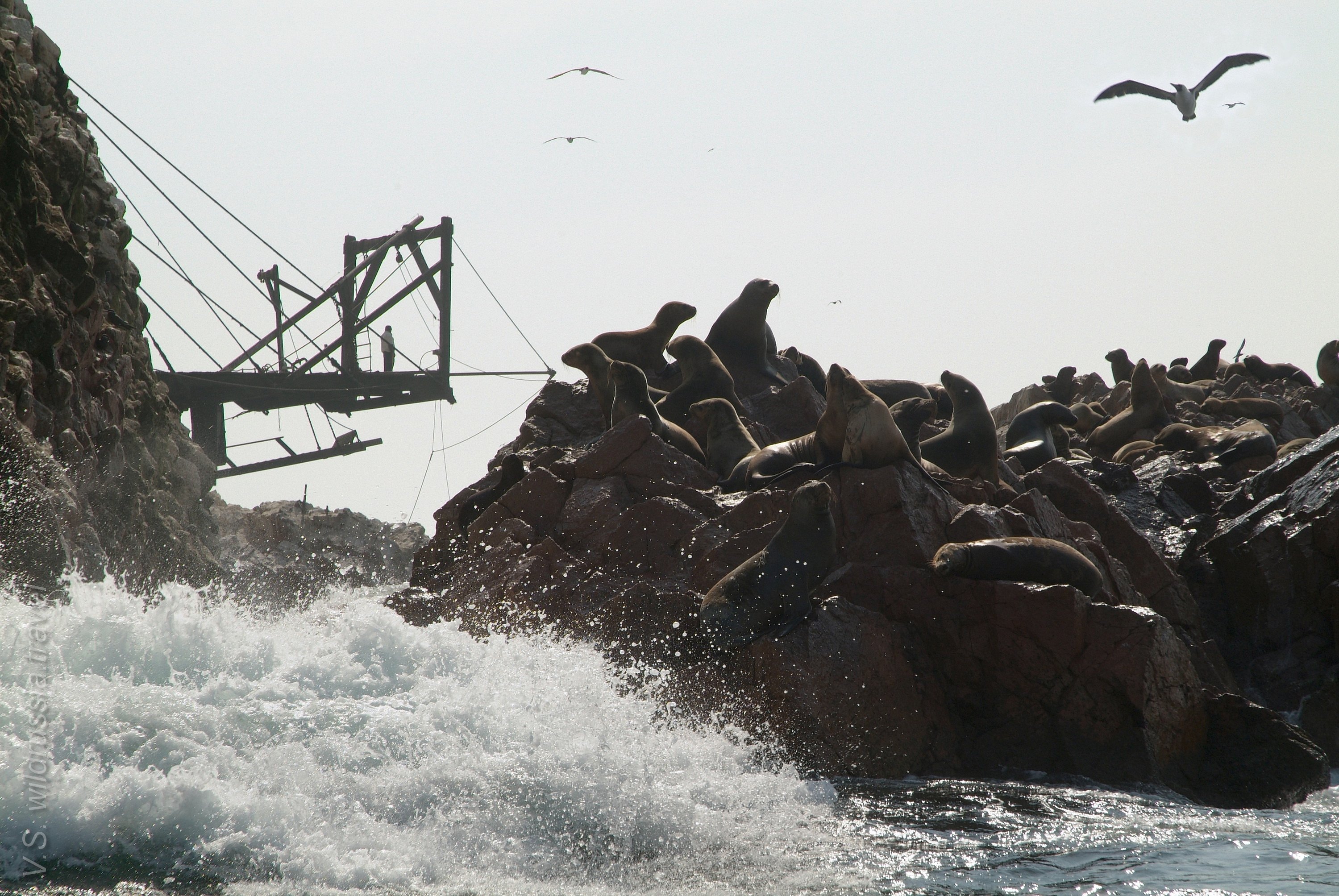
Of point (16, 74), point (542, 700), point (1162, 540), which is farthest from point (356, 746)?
point (1162, 540)

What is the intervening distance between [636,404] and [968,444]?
3782 mm

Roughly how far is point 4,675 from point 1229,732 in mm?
7859

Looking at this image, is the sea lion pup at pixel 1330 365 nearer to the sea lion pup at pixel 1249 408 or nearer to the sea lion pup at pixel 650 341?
the sea lion pup at pixel 1249 408

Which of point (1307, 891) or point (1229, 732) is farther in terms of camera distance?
point (1229, 732)

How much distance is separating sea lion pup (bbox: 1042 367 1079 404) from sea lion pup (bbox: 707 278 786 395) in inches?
461

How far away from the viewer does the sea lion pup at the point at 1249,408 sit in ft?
59.9

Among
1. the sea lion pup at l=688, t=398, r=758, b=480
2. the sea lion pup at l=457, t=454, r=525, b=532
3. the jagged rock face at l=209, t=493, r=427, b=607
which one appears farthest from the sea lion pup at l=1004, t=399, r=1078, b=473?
the jagged rock face at l=209, t=493, r=427, b=607

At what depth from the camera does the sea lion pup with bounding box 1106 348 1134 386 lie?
24.3 meters

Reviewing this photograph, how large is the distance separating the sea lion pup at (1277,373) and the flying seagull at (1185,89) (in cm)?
1177

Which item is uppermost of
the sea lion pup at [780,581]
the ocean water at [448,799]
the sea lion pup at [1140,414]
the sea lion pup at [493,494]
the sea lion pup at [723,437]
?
the sea lion pup at [1140,414]

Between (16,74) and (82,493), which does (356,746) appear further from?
(16,74)

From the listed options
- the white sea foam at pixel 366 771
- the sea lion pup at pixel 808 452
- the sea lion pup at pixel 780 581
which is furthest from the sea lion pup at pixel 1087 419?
the white sea foam at pixel 366 771

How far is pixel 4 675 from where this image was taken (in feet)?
15.6

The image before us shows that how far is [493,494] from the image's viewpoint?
36.2 feet
